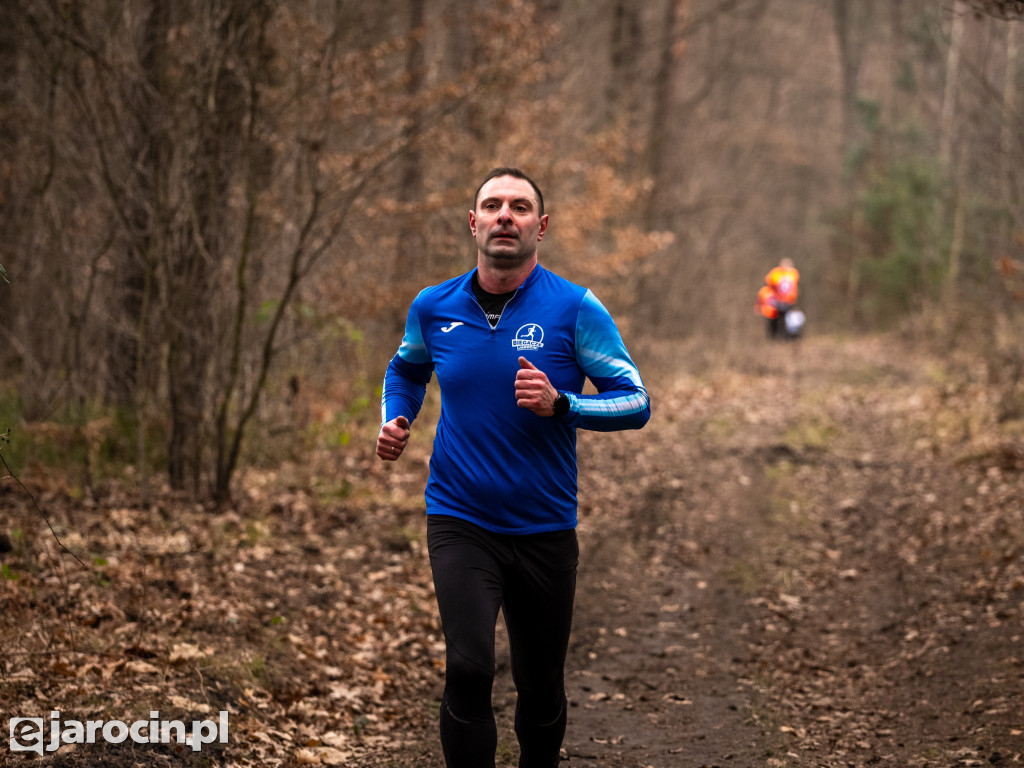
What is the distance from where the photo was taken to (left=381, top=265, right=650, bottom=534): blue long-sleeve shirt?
364 cm

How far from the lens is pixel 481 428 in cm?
367

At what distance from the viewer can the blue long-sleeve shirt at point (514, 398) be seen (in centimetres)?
364

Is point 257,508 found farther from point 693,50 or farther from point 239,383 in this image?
point 693,50

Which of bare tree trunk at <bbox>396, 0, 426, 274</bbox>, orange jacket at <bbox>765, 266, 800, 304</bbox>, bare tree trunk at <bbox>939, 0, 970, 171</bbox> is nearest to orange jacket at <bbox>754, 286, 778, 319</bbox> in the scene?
orange jacket at <bbox>765, 266, 800, 304</bbox>

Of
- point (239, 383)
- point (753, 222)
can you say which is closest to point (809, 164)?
point (753, 222)

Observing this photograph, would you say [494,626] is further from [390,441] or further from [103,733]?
[103,733]

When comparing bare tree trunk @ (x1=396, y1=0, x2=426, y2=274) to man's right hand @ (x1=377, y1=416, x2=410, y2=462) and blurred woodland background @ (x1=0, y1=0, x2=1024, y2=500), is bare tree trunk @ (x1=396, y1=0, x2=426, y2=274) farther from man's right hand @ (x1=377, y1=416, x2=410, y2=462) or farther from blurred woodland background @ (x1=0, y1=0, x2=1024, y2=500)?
man's right hand @ (x1=377, y1=416, x2=410, y2=462)

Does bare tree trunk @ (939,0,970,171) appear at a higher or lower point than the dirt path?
higher

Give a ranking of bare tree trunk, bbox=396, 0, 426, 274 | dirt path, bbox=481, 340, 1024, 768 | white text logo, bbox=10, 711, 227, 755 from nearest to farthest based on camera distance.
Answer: white text logo, bbox=10, 711, 227, 755 < dirt path, bbox=481, 340, 1024, 768 < bare tree trunk, bbox=396, 0, 426, 274

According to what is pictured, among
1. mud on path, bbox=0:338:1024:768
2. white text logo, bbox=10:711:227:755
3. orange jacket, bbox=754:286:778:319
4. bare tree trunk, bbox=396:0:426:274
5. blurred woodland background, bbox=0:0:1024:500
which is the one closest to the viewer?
white text logo, bbox=10:711:227:755

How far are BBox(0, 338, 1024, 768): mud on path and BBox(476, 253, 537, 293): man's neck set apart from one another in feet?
7.85

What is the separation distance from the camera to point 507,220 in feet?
12.1

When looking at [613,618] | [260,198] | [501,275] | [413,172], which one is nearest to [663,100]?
[413,172]

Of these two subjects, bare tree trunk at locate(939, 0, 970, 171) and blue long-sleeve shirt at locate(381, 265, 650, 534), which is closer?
blue long-sleeve shirt at locate(381, 265, 650, 534)
